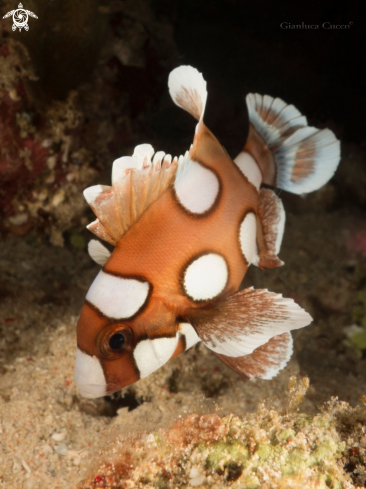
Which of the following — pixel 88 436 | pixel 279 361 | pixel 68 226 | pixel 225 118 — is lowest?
pixel 88 436

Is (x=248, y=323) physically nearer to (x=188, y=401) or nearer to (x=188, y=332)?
(x=188, y=332)

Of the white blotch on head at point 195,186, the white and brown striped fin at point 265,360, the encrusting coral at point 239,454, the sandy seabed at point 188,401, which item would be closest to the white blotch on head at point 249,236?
the white blotch on head at point 195,186

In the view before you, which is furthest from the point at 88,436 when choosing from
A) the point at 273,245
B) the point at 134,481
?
the point at 273,245

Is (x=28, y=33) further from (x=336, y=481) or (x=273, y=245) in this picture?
(x=336, y=481)

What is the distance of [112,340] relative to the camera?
182cm

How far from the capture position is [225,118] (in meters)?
4.16

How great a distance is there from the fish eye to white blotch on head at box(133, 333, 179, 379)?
0.32 feet

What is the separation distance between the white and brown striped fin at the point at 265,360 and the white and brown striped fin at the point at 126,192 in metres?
1.03

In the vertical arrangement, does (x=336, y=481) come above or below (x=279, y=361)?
above

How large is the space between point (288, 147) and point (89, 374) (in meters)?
2.25

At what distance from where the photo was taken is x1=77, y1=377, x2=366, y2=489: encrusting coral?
1325mm

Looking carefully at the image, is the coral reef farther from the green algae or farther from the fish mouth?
the green algae

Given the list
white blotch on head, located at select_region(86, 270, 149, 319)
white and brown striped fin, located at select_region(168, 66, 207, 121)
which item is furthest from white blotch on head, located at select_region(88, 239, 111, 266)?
white and brown striped fin, located at select_region(168, 66, 207, 121)

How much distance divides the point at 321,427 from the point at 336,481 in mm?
219
